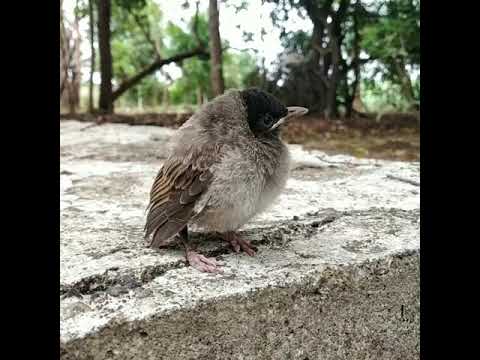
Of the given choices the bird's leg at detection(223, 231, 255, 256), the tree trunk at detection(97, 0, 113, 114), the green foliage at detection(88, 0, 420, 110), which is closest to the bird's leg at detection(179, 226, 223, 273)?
the bird's leg at detection(223, 231, 255, 256)

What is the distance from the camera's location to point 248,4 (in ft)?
20.6

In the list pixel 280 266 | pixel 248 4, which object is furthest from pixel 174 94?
pixel 280 266

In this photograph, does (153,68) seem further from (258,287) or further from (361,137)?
(258,287)

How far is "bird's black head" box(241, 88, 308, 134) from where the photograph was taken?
2.06 metres

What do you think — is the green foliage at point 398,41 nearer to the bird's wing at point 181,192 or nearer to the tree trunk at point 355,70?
the tree trunk at point 355,70

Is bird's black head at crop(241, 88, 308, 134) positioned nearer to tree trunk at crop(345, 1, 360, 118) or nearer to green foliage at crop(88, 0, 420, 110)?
green foliage at crop(88, 0, 420, 110)

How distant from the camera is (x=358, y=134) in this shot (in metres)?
6.43

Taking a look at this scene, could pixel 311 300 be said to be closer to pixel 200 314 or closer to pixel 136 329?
pixel 200 314

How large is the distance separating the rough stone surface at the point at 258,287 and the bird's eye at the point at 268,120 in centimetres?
47

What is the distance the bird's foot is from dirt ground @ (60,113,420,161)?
2.38 metres

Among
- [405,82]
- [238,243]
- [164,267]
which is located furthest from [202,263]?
[405,82]

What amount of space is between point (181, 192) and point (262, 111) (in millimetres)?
457

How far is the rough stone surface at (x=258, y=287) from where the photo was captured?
4.91ft

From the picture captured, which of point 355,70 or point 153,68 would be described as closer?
point 355,70
